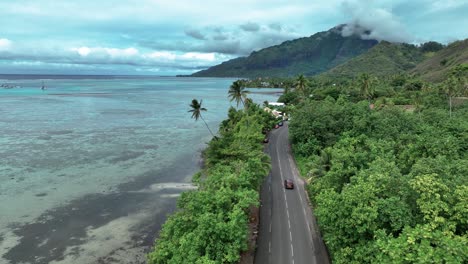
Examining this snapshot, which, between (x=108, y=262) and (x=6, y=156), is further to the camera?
(x=6, y=156)

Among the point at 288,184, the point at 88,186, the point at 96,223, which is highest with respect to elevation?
the point at 288,184

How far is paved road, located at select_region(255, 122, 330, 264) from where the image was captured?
2427 cm

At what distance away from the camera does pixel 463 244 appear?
1442 centimetres

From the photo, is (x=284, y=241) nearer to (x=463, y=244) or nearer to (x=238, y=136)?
(x=463, y=244)

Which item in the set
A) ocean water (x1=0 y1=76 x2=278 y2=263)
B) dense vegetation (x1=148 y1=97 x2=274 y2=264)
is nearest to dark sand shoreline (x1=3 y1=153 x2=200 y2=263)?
ocean water (x1=0 y1=76 x2=278 y2=263)

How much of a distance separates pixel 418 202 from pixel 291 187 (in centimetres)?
2040

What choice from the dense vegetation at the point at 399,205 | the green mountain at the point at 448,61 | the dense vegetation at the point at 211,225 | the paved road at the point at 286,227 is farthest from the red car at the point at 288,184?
the green mountain at the point at 448,61

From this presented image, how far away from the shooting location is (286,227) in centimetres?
2834

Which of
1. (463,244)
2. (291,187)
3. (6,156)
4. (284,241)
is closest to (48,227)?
(284,241)

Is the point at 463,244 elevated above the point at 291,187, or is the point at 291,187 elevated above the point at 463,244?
the point at 463,244

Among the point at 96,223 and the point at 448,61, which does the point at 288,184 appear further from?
the point at 448,61

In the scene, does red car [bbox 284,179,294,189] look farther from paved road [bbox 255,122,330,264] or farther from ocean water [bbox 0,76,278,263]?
ocean water [bbox 0,76,278,263]

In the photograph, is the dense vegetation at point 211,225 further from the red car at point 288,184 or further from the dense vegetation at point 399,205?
the red car at point 288,184

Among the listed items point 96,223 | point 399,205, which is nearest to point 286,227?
point 399,205
